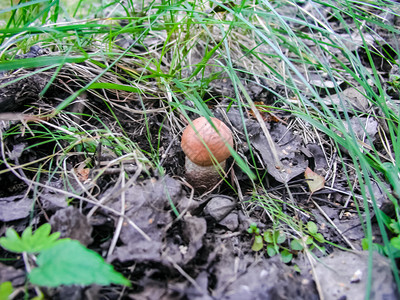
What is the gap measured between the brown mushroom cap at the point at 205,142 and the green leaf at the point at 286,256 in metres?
0.59

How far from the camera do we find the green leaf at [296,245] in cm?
137

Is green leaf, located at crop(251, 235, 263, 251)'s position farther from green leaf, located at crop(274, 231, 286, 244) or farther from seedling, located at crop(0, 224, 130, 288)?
seedling, located at crop(0, 224, 130, 288)

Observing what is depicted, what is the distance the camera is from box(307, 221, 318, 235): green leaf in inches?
57.5

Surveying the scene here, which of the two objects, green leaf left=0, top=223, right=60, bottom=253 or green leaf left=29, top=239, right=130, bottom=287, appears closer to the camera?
green leaf left=29, top=239, right=130, bottom=287

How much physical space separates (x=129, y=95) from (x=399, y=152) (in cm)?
175

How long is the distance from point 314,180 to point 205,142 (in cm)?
80

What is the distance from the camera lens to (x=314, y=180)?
177 centimetres

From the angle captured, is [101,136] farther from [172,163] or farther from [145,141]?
[172,163]

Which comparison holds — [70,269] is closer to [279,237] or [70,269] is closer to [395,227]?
[279,237]

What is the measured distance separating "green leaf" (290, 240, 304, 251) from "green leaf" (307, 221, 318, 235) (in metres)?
0.12

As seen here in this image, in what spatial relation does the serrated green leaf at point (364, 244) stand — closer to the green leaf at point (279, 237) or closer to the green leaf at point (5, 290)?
the green leaf at point (279, 237)

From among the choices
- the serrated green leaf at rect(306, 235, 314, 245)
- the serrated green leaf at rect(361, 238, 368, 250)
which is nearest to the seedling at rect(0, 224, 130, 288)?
the serrated green leaf at rect(306, 235, 314, 245)

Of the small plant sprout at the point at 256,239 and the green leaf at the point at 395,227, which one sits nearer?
the green leaf at the point at 395,227

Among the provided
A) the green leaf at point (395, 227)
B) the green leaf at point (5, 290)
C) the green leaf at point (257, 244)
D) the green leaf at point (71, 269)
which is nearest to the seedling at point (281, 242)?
the green leaf at point (257, 244)
